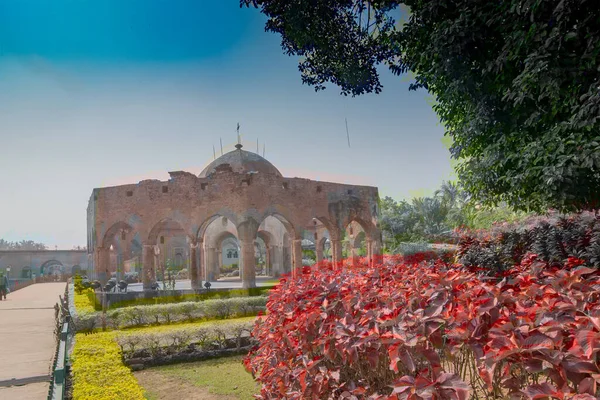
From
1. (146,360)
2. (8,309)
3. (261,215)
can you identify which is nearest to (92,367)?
(146,360)

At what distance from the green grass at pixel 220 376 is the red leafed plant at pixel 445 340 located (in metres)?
3.55

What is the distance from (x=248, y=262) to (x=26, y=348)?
928 centimetres

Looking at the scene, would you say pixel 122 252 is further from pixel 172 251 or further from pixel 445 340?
pixel 445 340

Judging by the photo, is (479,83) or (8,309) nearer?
(479,83)

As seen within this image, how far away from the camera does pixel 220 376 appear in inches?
335

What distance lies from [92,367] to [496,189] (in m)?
6.98

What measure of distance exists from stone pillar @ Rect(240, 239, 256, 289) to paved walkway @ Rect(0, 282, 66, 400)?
7079 millimetres

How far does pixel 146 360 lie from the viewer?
31.7 feet

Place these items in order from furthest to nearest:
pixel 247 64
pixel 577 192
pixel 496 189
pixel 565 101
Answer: pixel 247 64
pixel 496 189
pixel 577 192
pixel 565 101

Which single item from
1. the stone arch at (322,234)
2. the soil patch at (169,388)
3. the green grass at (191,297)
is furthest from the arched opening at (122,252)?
the soil patch at (169,388)

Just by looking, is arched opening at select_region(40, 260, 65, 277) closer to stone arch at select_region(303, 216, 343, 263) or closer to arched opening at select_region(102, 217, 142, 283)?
arched opening at select_region(102, 217, 142, 283)

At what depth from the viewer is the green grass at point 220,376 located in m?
7.52

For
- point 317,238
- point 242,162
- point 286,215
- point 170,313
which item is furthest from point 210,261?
point 170,313

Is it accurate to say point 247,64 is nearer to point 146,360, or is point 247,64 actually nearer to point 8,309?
point 146,360
